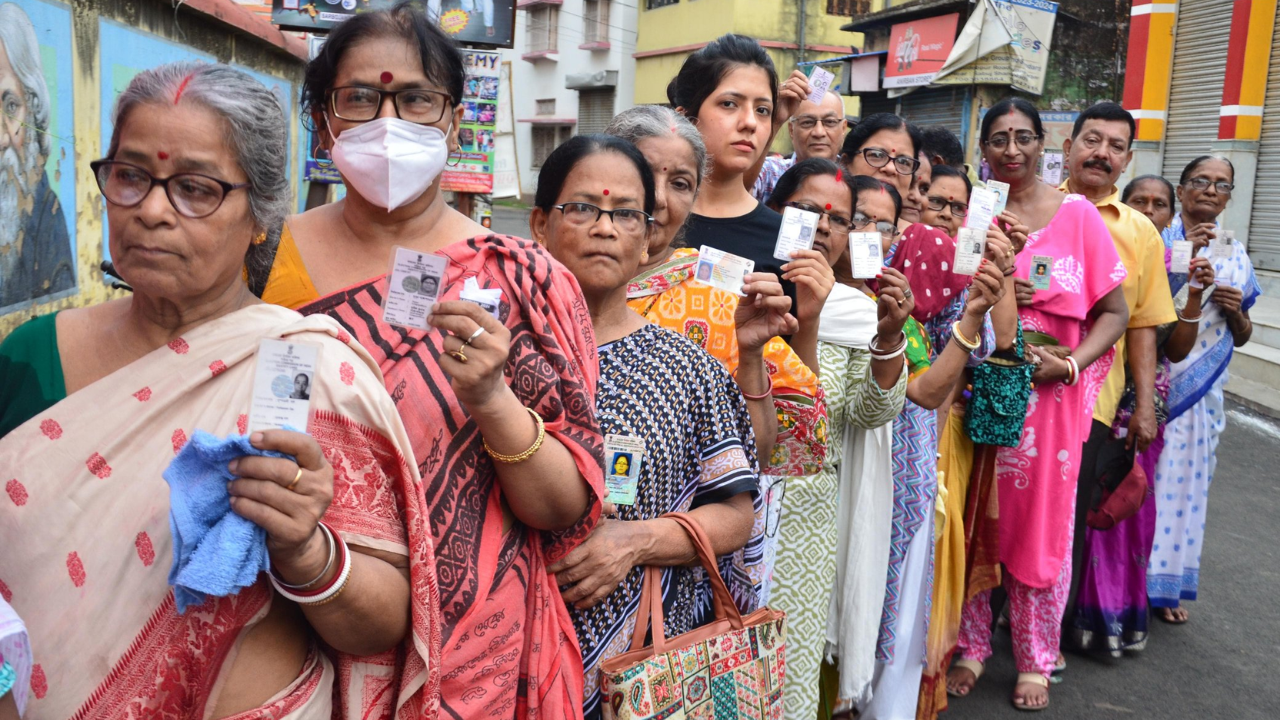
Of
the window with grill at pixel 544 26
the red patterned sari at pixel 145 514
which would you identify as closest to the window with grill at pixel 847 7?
the window with grill at pixel 544 26

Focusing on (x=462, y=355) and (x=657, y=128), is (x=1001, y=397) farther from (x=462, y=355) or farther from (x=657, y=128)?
(x=462, y=355)

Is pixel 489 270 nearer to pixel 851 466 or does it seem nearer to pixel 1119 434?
pixel 851 466

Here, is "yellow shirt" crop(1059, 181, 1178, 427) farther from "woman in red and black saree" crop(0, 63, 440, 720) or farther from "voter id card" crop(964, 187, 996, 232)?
"woman in red and black saree" crop(0, 63, 440, 720)

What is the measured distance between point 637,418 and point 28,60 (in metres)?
3.34

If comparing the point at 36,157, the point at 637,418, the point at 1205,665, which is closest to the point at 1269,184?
the point at 1205,665

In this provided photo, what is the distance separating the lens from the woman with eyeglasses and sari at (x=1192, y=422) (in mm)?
5152

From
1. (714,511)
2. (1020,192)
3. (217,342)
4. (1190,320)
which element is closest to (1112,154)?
(1020,192)

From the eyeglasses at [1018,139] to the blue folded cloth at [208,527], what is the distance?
12.5 feet

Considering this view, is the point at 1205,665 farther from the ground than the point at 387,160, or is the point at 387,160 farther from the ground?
the point at 387,160

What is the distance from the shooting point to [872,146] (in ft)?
14.5

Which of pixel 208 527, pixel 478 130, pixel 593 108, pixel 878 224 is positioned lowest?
pixel 208 527

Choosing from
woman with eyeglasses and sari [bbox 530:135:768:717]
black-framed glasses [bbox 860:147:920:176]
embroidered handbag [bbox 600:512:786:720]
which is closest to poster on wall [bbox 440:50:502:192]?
black-framed glasses [bbox 860:147:920:176]

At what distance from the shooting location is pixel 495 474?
1821mm

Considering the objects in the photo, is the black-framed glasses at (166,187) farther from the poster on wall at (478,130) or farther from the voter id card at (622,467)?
the poster on wall at (478,130)
